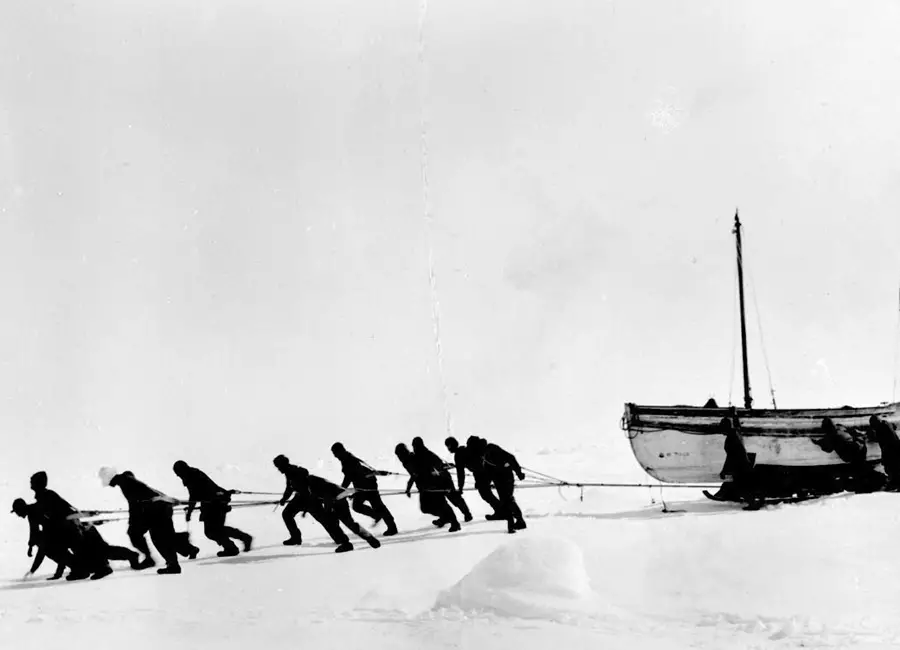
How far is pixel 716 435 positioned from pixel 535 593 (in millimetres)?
14716

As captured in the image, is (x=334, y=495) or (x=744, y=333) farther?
(x=744, y=333)

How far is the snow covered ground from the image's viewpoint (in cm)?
747

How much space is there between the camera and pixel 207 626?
8328 millimetres

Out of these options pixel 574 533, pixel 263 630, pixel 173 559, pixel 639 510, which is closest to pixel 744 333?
pixel 639 510

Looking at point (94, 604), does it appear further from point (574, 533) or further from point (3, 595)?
point (574, 533)

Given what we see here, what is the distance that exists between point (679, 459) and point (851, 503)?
30.2 ft

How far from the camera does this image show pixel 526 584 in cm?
847

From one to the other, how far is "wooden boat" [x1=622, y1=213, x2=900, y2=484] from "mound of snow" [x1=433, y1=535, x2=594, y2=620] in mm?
13396

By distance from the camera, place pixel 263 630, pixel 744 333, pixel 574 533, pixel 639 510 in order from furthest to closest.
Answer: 1. pixel 744 333
2. pixel 639 510
3. pixel 574 533
4. pixel 263 630

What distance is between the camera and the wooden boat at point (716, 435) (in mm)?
21641

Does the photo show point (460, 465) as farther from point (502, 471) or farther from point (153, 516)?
point (153, 516)

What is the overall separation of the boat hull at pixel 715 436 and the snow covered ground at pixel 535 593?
8.79 meters

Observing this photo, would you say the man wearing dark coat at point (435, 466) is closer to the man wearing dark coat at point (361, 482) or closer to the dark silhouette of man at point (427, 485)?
the dark silhouette of man at point (427, 485)

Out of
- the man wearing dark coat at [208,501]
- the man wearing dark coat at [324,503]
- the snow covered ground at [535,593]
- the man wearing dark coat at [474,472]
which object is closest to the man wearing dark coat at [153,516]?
the snow covered ground at [535,593]
